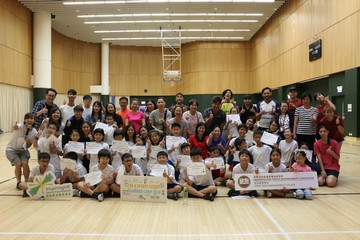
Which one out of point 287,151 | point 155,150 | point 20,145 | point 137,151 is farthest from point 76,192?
A: point 287,151

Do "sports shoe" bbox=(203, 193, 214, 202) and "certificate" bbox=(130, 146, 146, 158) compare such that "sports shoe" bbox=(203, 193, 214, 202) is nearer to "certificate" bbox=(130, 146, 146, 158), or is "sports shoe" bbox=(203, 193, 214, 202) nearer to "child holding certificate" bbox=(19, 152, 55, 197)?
"certificate" bbox=(130, 146, 146, 158)

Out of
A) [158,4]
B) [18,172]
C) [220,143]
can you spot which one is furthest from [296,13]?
[18,172]

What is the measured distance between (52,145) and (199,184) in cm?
277

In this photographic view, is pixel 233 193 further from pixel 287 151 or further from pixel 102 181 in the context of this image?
pixel 102 181

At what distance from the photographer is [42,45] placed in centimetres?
1998

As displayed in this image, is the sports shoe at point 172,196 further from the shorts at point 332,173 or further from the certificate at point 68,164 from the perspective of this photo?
the shorts at point 332,173

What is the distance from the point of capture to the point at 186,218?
434 cm

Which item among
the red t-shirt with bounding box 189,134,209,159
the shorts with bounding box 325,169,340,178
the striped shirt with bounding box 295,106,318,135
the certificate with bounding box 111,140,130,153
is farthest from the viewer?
the striped shirt with bounding box 295,106,318,135

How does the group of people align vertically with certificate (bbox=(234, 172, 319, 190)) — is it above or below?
above

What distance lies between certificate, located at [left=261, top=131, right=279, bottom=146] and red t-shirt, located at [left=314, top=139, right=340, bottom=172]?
853mm

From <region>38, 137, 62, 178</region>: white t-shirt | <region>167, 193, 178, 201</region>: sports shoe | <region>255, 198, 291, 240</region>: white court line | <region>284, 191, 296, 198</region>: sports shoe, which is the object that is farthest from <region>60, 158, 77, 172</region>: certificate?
<region>284, 191, 296, 198</region>: sports shoe

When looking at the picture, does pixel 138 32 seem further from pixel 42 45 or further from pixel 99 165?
pixel 99 165

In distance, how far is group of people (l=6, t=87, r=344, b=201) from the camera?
5480mm

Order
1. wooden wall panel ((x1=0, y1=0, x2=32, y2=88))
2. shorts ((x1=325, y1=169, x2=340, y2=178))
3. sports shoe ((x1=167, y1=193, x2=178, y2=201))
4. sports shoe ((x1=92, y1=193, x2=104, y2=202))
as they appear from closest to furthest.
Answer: sports shoe ((x1=92, y1=193, x2=104, y2=202))
sports shoe ((x1=167, y1=193, x2=178, y2=201))
shorts ((x1=325, y1=169, x2=340, y2=178))
wooden wall panel ((x1=0, y1=0, x2=32, y2=88))
